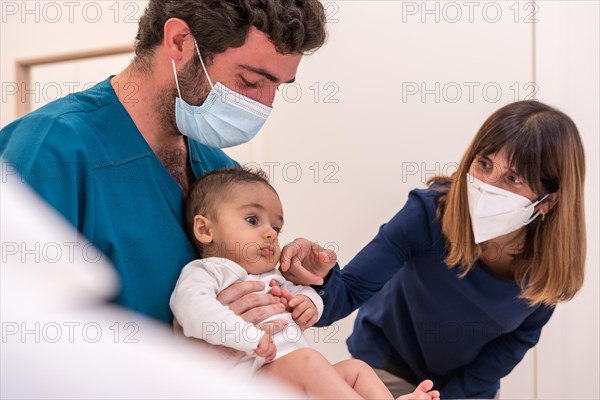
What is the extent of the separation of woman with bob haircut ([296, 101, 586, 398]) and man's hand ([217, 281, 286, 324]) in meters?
0.27

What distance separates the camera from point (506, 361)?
173 cm

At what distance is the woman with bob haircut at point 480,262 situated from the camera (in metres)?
1.55

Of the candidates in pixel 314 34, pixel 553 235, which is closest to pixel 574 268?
pixel 553 235

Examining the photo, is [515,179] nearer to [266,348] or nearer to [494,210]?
[494,210]

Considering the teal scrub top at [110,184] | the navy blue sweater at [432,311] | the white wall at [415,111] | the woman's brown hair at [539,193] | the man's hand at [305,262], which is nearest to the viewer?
the teal scrub top at [110,184]

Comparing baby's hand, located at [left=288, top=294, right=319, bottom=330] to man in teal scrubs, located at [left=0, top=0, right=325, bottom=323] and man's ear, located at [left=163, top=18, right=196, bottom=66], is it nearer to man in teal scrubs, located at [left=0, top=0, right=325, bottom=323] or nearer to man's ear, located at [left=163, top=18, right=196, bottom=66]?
man in teal scrubs, located at [left=0, top=0, right=325, bottom=323]

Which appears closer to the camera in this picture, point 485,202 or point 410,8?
point 485,202

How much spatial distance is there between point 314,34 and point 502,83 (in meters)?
1.07

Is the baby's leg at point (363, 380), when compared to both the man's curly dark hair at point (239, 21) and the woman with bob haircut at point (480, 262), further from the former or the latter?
the man's curly dark hair at point (239, 21)

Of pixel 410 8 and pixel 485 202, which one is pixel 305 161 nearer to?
pixel 410 8

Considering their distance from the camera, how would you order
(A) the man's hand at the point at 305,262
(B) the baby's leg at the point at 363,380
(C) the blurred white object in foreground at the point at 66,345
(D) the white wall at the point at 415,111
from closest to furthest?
1. (C) the blurred white object in foreground at the point at 66,345
2. (B) the baby's leg at the point at 363,380
3. (A) the man's hand at the point at 305,262
4. (D) the white wall at the point at 415,111

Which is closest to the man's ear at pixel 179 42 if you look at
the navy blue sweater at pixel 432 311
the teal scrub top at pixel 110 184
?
the teal scrub top at pixel 110 184

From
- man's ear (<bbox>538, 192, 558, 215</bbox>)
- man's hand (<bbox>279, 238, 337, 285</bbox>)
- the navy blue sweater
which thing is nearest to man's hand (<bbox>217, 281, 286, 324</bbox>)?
man's hand (<bbox>279, 238, 337, 285</bbox>)

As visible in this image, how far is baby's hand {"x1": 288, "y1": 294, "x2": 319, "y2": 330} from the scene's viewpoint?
4.03 ft
